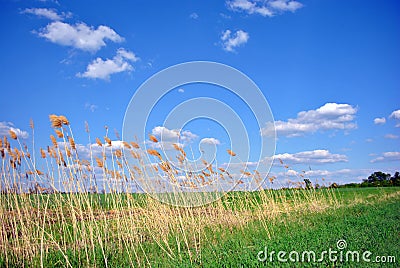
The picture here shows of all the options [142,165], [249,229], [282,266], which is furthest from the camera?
[249,229]

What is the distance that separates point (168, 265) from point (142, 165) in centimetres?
183

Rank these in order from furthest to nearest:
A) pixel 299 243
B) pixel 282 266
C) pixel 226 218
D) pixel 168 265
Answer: pixel 226 218 → pixel 299 243 → pixel 168 265 → pixel 282 266

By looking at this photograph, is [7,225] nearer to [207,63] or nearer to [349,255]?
[207,63]

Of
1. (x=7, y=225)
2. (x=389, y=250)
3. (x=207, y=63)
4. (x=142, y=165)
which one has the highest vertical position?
(x=207, y=63)

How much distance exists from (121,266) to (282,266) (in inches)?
81.1

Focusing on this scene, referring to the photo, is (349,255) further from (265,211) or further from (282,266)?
(265,211)

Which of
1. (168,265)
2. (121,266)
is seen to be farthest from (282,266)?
(121,266)

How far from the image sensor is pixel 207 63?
752 cm

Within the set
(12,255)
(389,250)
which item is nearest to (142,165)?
(12,255)

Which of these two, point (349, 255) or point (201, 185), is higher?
point (201, 185)

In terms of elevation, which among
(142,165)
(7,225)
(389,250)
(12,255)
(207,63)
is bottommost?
(389,250)

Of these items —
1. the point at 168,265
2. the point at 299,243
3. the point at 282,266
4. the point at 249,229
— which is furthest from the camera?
the point at 249,229

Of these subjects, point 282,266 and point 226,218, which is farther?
point 226,218

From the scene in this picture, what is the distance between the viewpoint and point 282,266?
4.13 metres
